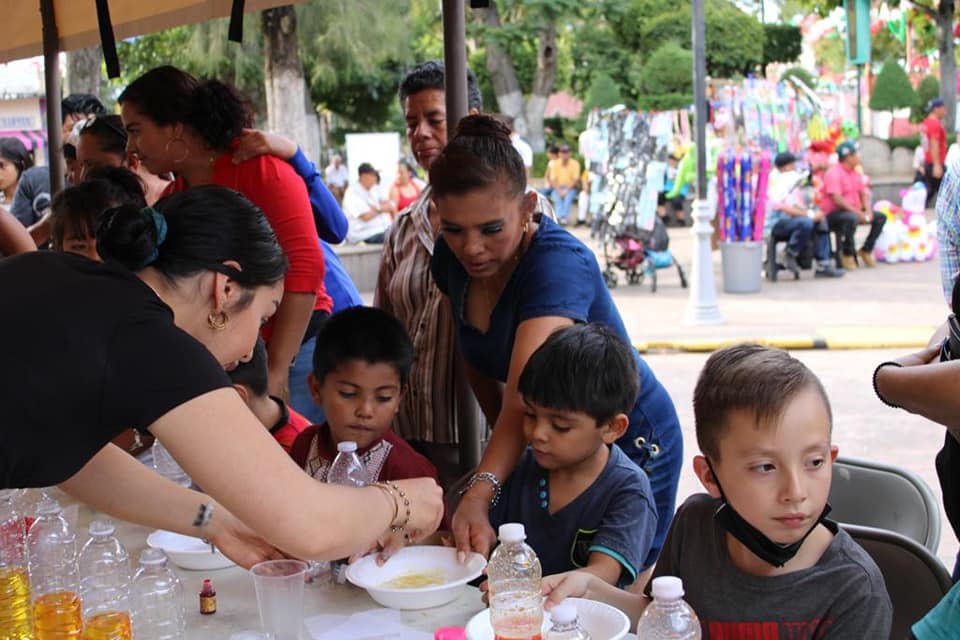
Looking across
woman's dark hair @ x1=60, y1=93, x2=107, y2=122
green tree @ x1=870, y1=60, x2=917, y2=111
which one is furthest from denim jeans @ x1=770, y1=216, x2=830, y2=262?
green tree @ x1=870, y1=60, x2=917, y2=111

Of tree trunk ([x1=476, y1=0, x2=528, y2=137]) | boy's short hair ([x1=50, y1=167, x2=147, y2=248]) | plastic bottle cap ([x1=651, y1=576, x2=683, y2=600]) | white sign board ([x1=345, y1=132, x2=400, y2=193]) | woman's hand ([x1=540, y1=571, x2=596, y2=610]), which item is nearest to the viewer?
plastic bottle cap ([x1=651, y1=576, x2=683, y2=600])

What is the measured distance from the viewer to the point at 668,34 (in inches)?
1150

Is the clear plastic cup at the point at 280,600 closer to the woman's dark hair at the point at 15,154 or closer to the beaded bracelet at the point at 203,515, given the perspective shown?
the beaded bracelet at the point at 203,515

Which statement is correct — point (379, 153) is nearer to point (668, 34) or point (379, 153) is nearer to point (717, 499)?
point (668, 34)

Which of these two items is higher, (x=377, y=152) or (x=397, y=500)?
(x=377, y=152)

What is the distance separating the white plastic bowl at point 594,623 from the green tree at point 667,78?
1019 inches

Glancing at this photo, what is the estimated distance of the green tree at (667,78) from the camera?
2703cm

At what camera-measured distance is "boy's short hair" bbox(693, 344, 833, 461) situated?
6.63 feet

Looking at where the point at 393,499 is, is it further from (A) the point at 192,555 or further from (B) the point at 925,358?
(B) the point at 925,358

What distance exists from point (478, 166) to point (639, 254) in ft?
35.0

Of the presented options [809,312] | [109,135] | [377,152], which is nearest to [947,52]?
[377,152]

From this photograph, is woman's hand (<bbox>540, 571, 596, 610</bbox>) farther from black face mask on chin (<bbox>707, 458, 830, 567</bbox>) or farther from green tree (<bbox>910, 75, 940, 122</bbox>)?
green tree (<bbox>910, 75, 940, 122</bbox>)

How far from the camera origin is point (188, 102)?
3572 millimetres

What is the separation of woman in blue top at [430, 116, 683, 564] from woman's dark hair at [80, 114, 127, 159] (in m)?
2.72
